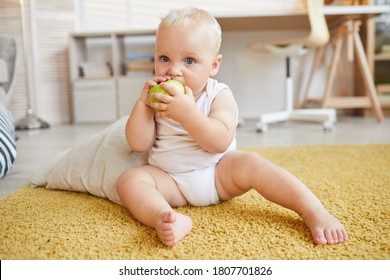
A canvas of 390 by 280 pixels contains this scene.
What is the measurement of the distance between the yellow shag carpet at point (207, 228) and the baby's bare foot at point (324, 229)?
0.05 ft

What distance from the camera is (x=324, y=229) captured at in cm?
66

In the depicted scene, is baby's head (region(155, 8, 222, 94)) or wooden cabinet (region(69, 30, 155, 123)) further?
wooden cabinet (region(69, 30, 155, 123))

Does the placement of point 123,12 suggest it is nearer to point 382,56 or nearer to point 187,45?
point 382,56

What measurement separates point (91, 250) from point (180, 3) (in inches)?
122

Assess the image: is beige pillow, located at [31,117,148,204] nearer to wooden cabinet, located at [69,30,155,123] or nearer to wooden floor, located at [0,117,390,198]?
wooden floor, located at [0,117,390,198]

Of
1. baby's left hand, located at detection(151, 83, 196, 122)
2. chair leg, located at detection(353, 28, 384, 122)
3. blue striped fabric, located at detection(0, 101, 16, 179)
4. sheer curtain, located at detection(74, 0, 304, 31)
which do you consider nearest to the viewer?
baby's left hand, located at detection(151, 83, 196, 122)

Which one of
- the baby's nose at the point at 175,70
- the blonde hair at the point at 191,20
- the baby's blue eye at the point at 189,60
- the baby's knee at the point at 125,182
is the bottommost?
the baby's knee at the point at 125,182

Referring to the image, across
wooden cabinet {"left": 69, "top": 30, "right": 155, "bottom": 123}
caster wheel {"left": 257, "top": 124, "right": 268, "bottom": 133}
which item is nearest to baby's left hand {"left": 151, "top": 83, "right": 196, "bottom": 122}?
caster wheel {"left": 257, "top": 124, "right": 268, "bottom": 133}

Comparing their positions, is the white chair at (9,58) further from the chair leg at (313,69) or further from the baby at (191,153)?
the chair leg at (313,69)

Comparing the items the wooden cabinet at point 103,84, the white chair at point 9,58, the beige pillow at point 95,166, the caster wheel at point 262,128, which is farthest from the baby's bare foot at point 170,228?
the wooden cabinet at point 103,84

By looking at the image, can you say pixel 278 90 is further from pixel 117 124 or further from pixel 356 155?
pixel 117 124

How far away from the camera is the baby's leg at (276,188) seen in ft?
2.17

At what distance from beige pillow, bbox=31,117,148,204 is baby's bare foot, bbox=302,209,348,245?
416 millimetres

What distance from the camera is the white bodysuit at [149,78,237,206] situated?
0.82m
